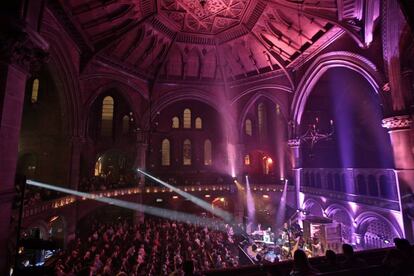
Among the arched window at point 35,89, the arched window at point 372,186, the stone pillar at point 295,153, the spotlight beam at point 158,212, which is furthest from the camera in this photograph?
the stone pillar at point 295,153

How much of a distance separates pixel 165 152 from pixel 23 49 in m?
17.7

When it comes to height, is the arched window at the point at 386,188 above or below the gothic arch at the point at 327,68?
below

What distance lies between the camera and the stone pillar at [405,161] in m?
9.58

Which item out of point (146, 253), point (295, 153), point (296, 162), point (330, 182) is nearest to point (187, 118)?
point (295, 153)

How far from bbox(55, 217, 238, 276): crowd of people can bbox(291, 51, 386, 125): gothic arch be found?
10.4 metres

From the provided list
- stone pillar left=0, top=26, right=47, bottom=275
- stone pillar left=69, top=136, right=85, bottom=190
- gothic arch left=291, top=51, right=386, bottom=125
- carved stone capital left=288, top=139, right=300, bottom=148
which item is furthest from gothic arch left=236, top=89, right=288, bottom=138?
stone pillar left=0, top=26, right=47, bottom=275

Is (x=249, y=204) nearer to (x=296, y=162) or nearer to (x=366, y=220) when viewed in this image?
(x=296, y=162)

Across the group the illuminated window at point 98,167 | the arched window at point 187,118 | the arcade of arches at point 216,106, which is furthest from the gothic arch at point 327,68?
the illuminated window at point 98,167

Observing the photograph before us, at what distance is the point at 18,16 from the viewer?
533 cm

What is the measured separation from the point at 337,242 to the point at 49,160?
58.4ft

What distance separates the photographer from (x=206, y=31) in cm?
1627

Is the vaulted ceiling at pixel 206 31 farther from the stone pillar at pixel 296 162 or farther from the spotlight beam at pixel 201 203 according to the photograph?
the spotlight beam at pixel 201 203

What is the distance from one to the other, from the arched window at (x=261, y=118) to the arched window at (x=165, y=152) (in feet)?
30.3

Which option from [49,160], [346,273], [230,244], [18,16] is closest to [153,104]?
[49,160]
